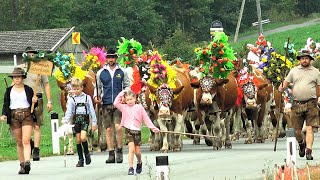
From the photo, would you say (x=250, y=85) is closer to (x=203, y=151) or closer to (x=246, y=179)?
(x=203, y=151)

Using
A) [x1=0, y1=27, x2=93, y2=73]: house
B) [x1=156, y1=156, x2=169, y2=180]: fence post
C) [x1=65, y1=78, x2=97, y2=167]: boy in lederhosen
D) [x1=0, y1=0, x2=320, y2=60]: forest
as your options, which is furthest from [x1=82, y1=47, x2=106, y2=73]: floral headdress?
[x1=0, y1=0, x2=320, y2=60]: forest

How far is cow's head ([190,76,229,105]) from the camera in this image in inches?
1117

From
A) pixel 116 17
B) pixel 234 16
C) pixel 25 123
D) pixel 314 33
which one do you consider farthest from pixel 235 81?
pixel 234 16

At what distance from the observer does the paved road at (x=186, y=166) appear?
66.3 feet

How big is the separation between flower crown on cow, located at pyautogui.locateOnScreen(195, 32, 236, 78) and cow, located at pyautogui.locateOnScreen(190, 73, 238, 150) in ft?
0.77

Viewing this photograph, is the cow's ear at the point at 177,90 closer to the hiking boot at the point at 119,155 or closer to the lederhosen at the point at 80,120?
the hiking boot at the point at 119,155

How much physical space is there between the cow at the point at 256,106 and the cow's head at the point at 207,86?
2.50 meters

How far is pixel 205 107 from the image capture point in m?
28.9

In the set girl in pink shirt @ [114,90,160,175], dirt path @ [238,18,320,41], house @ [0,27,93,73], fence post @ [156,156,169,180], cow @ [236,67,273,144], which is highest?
dirt path @ [238,18,320,41]

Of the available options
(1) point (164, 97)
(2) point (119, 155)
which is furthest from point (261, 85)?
(2) point (119, 155)

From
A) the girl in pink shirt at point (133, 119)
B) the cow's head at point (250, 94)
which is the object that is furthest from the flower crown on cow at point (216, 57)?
the girl in pink shirt at point (133, 119)

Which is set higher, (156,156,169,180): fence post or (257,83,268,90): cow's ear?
(257,83,268,90): cow's ear

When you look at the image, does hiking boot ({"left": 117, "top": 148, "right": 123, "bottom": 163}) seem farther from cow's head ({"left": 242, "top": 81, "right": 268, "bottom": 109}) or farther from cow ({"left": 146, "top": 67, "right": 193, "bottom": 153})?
cow's head ({"left": 242, "top": 81, "right": 268, "bottom": 109})

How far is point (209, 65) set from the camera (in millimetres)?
28891
